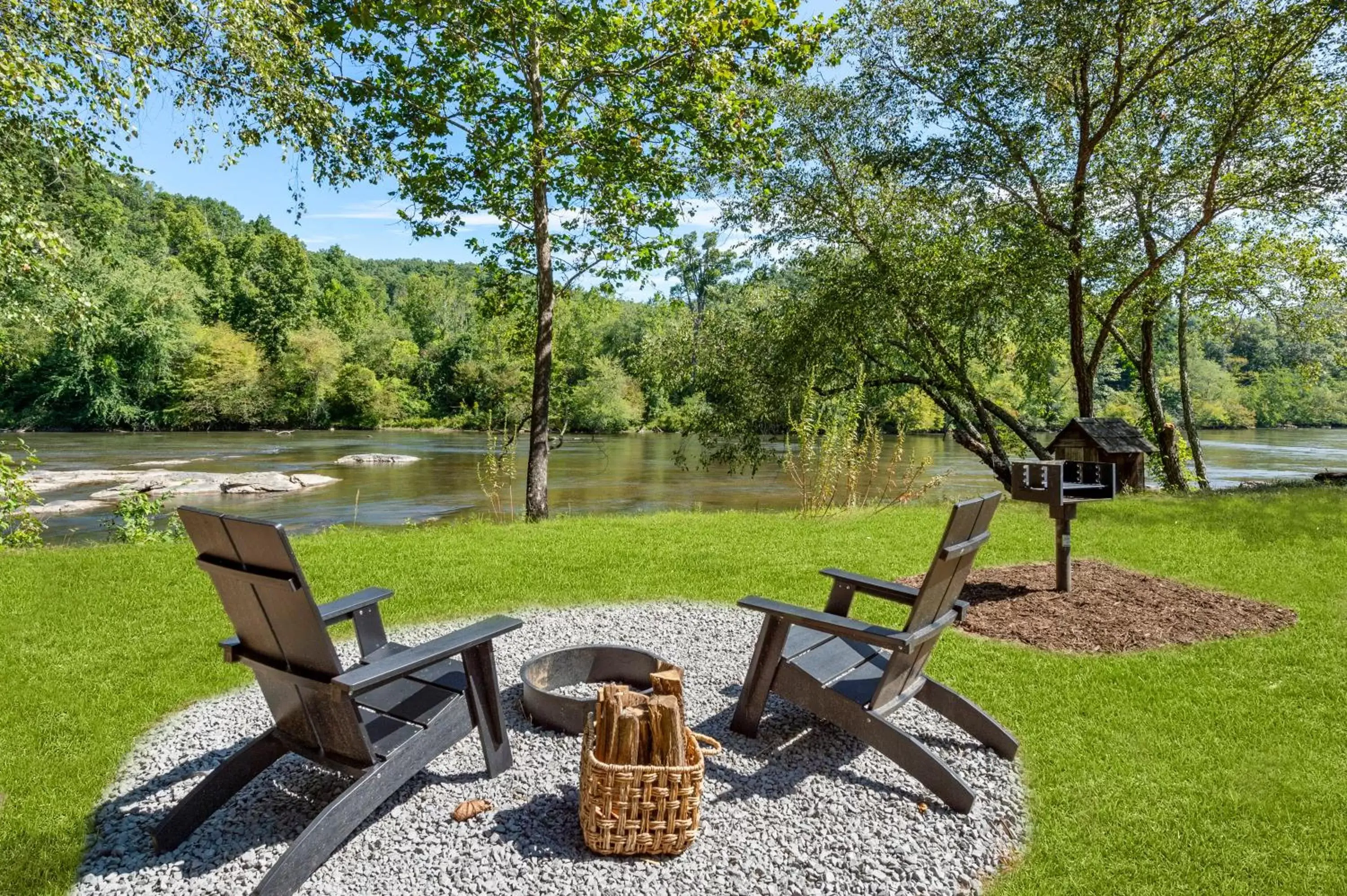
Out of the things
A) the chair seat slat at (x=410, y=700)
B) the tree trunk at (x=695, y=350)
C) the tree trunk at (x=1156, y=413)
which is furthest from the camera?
the tree trunk at (x=695, y=350)

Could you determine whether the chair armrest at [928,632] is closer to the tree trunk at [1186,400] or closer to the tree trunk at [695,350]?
the tree trunk at [695,350]

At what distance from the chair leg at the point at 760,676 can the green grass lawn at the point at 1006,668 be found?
42.6 inches

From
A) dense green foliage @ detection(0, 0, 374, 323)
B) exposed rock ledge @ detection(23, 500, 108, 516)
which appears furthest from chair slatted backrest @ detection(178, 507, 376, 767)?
exposed rock ledge @ detection(23, 500, 108, 516)

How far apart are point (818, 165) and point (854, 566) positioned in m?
7.69

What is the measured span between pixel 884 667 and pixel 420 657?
77.6 inches

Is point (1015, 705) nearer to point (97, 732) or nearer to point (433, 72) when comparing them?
point (97, 732)

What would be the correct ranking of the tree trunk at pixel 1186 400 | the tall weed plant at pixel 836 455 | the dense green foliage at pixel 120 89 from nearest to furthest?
1. the dense green foliage at pixel 120 89
2. the tall weed plant at pixel 836 455
3. the tree trunk at pixel 1186 400

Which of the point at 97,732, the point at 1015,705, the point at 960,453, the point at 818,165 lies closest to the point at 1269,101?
the point at 818,165

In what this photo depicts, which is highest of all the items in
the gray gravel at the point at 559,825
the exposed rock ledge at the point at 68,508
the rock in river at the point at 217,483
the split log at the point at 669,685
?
the split log at the point at 669,685

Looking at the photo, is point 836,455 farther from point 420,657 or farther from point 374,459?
point 374,459

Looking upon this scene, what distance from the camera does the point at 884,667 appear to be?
130 inches

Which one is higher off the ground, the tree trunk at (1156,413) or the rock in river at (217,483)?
the tree trunk at (1156,413)

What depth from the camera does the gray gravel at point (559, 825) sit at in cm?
234

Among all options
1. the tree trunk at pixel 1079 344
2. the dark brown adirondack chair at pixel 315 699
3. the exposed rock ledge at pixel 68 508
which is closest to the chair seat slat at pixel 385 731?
the dark brown adirondack chair at pixel 315 699
